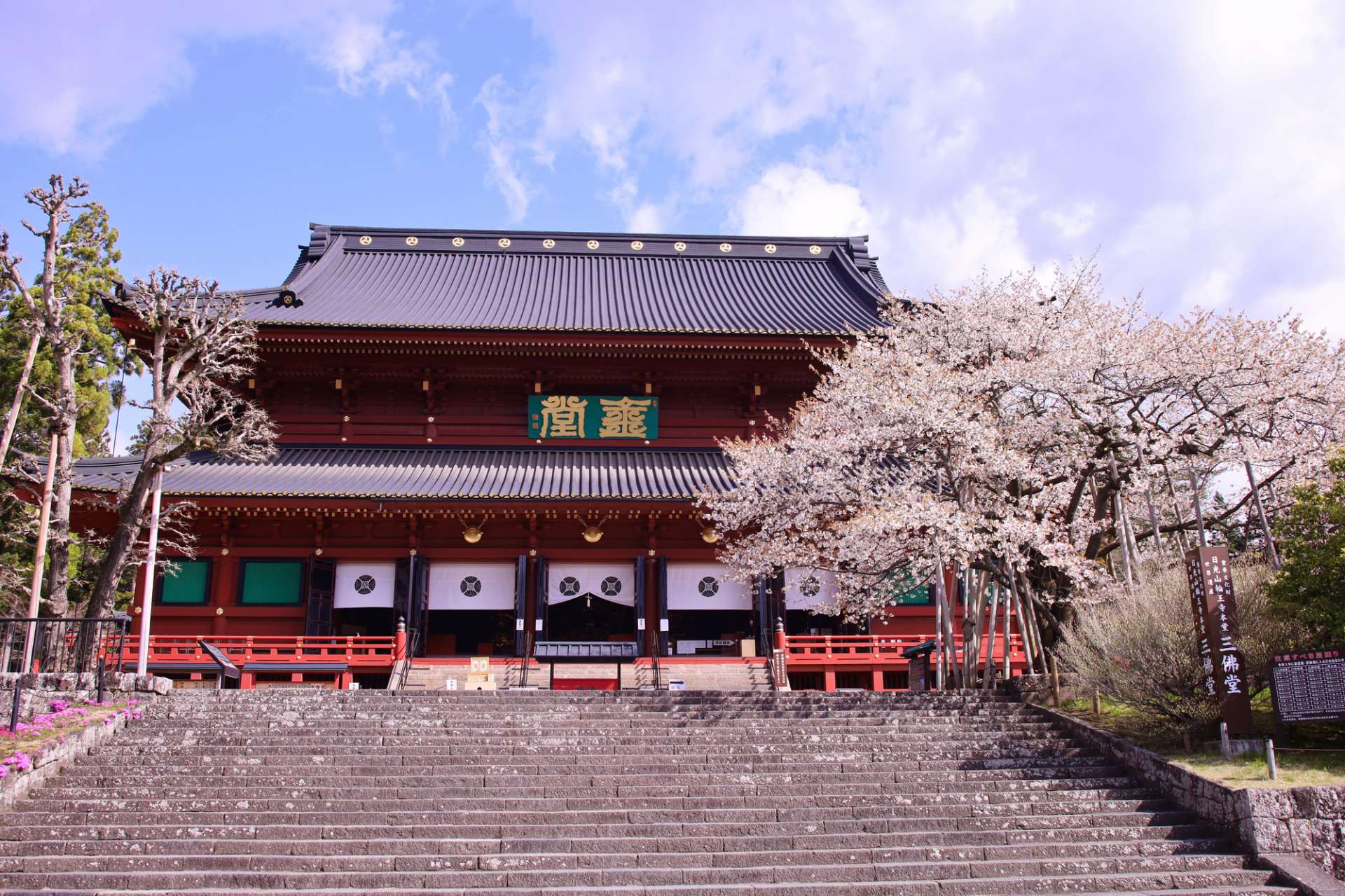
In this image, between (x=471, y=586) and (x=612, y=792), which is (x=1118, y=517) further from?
(x=471, y=586)

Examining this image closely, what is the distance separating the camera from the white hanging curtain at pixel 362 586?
19.7m

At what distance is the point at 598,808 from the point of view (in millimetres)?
10070

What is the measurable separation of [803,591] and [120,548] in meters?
12.6

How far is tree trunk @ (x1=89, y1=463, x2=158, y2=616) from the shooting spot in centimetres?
1395

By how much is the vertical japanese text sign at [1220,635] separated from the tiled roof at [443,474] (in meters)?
9.49

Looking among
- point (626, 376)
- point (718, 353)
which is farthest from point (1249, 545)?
point (626, 376)

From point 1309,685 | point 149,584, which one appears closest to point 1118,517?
point 1309,685

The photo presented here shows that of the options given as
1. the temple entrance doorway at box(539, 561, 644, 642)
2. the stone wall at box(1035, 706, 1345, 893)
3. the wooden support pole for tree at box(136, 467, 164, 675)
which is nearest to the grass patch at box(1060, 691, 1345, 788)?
the stone wall at box(1035, 706, 1345, 893)

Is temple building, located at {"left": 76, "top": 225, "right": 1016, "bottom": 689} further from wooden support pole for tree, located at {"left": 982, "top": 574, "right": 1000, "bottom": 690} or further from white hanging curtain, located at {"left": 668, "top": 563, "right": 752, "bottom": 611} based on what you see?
wooden support pole for tree, located at {"left": 982, "top": 574, "right": 1000, "bottom": 690}

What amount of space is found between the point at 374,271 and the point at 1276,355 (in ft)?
71.2

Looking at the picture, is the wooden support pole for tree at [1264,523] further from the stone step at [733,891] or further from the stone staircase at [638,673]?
the stone staircase at [638,673]

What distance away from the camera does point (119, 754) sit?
1113 centimetres

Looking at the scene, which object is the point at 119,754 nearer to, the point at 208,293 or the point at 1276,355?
the point at 208,293

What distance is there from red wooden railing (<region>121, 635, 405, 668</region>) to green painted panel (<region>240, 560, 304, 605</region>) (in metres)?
0.97
